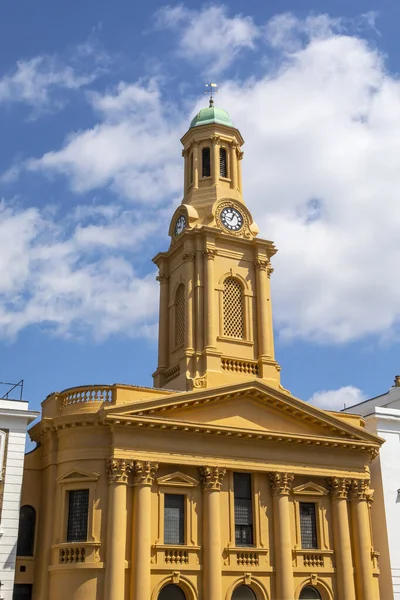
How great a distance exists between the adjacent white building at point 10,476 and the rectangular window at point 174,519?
19.0 ft

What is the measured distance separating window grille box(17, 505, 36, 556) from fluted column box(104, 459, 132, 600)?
3.79 m

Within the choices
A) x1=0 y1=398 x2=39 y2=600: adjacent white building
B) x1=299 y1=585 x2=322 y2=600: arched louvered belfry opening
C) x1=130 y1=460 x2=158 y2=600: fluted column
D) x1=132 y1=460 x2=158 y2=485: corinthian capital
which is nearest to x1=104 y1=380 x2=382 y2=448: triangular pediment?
x1=132 y1=460 x2=158 y2=485: corinthian capital

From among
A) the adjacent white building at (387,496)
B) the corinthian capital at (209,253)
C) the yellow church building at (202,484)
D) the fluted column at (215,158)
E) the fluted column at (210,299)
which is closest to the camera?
the yellow church building at (202,484)

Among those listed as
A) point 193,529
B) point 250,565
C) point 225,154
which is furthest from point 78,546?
point 225,154

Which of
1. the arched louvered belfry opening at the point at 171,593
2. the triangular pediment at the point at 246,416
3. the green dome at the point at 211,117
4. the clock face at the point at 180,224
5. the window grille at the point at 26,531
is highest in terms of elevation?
the green dome at the point at 211,117

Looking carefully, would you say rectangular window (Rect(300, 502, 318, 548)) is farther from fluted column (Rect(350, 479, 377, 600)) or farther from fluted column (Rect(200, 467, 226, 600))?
fluted column (Rect(200, 467, 226, 600))

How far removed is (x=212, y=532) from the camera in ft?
97.7

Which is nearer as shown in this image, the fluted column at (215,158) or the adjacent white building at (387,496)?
the adjacent white building at (387,496)

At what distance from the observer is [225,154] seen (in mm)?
41094

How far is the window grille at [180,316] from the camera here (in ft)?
122

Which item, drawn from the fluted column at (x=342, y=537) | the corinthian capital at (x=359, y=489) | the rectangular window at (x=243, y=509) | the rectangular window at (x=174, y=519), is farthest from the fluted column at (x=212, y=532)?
the corinthian capital at (x=359, y=489)

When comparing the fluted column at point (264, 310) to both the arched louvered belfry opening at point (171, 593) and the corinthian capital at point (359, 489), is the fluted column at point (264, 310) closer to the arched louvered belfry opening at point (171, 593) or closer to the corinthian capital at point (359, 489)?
the corinthian capital at point (359, 489)

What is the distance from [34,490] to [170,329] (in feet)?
36.3

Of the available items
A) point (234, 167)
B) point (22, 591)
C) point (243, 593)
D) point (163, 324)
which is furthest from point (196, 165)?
point (22, 591)
